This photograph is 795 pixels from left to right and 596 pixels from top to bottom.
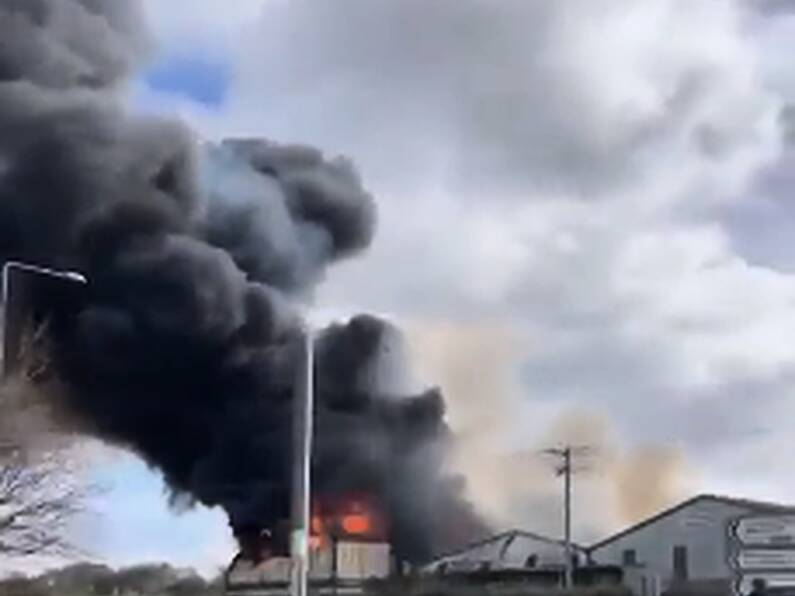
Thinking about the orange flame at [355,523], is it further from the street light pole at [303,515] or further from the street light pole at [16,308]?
the street light pole at [16,308]

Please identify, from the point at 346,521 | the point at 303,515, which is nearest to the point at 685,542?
the point at 346,521

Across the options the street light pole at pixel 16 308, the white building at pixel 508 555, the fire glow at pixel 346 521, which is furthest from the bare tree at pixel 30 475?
the white building at pixel 508 555

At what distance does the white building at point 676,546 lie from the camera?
47031 mm

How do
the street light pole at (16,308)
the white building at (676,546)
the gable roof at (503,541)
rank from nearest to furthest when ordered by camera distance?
the street light pole at (16,308) → the white building at (676,546) → the gable roof at (503,541)

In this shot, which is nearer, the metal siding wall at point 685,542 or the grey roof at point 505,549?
the metal siding wall at point 685,542

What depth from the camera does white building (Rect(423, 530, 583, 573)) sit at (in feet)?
163

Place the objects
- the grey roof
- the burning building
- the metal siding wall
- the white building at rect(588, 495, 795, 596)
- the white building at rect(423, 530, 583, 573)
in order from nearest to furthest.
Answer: the burning building
the white building at rect(588, 495, 795, 596)
the metal siding wall
the white building at rect(423, 530, 583, 573)
the grey roof

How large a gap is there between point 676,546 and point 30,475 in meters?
22.8

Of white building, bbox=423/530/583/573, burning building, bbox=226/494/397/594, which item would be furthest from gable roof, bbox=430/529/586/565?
burning building, bbox=226/494/397/594

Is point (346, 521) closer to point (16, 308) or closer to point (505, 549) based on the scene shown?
point (16, 308)

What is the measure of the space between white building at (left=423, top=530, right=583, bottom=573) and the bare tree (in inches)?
595

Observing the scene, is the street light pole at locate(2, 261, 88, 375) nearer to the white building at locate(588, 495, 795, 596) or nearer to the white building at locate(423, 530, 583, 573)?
the white building at locate(423, 530, 583, 573)

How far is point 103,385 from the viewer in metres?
48.8

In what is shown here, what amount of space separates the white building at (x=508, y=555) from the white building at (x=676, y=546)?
137 cm
